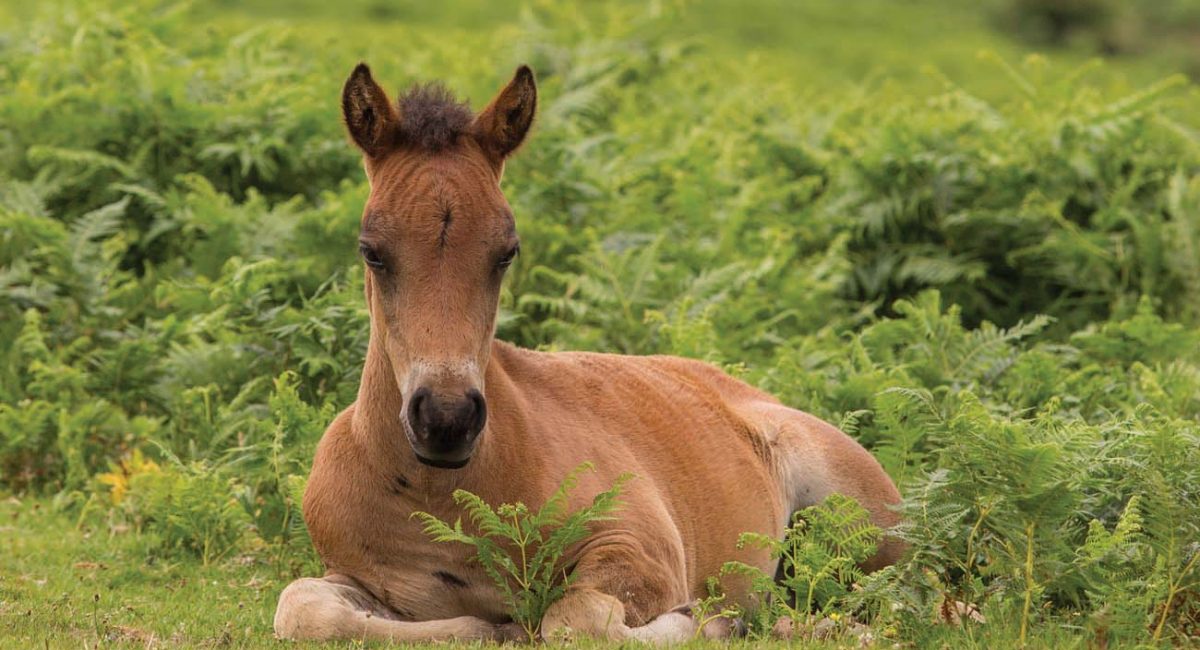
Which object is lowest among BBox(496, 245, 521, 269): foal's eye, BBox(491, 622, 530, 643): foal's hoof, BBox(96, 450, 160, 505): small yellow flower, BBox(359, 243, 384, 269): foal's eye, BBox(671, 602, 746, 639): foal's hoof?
BBox(96, 450, 160, 505): small yellow flower

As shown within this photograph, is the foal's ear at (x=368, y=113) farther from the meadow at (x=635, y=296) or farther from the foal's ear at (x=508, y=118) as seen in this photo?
the meadow at (x=635, y=296)

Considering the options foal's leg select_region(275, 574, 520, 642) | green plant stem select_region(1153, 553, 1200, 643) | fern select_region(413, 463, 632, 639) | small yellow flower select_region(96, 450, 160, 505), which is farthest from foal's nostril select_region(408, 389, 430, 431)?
small yellow flower select_region(96, 450, 160, 505)

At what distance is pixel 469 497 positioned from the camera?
6.32 meters

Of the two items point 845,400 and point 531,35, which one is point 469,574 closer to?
point 845,400

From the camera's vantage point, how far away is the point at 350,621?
6.25 m

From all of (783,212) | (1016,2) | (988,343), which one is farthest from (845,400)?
(1016,2)

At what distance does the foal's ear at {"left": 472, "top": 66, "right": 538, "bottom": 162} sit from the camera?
21.9 feet

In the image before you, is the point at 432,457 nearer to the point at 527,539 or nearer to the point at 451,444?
the point at 451,444

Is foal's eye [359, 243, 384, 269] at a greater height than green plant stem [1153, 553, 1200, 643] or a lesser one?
greater

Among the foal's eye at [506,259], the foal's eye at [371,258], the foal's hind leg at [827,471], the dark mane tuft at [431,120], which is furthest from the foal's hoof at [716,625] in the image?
the dark mane tuft at [431,120]

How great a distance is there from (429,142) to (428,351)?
1001 mm

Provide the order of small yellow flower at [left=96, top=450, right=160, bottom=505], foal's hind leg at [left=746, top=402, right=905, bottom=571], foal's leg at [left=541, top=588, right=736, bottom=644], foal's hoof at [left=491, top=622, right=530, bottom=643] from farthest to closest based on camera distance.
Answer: small yellow flower at [left=96, top=450, right=160, bottom=505] → foal's hind leg at [left=746, top=402, right=905, bottom=571] → foal's hoof at [left=491, top=622, right=530, bottom=643] → foal's leg at [left=541, top=588, right=736, bottom=644]

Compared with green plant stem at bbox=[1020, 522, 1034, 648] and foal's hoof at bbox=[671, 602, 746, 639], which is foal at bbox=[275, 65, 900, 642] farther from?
green plant stem at bbox=[1020, 522, 1034, 648]

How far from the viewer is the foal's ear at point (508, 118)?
262 inches
